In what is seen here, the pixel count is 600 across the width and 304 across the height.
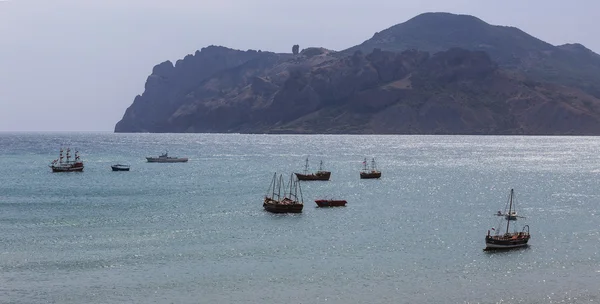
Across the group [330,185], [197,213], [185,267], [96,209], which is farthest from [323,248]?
[330,185]

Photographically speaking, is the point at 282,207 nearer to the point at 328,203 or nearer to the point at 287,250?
the point at 328,203

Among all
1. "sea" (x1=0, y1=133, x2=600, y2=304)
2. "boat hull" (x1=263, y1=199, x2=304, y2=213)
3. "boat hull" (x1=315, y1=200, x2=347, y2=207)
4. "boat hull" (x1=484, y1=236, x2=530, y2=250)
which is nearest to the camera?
"sea" (x1=0, y1=133, x2=600, y2=304)

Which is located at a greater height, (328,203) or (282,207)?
(328,203)

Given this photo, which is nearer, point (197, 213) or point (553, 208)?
point (197, 213)

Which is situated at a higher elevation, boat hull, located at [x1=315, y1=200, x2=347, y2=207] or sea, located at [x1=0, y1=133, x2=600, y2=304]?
boat hull, located at [x1=315, y1=200, x2=347, y2=207]

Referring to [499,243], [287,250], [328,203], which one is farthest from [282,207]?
[499,243]

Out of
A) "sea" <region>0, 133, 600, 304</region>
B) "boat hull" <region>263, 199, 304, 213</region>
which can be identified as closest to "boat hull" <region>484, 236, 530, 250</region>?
"sea" <region>0, 133, 600, 304</region>

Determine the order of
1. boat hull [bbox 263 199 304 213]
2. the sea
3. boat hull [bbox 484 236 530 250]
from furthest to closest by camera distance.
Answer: boat hull [bbox 263 199 304 213]
boat hull [bbox 484 236 530 250]
the sea

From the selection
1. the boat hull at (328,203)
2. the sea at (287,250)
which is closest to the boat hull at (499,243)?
the sea at (287,250)

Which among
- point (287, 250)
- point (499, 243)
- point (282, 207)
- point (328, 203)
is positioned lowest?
point (287, 250)

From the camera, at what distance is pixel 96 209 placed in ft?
416

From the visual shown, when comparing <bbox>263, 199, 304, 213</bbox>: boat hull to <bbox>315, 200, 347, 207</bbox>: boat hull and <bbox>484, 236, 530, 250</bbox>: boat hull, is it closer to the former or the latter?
<bbox>315, 200, 347, 207</bbox>: boat hull

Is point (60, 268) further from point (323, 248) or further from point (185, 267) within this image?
point (323, 248)

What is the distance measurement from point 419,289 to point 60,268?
38.5 m
